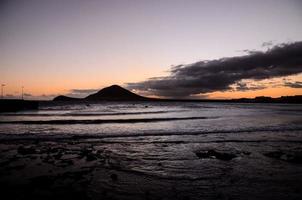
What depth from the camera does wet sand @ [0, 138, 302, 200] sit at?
7.52 metres

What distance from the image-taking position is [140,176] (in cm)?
943

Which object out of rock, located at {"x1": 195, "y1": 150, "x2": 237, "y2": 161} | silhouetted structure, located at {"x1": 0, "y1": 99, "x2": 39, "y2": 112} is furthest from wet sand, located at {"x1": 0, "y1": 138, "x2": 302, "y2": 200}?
silhouetted structure, located at {"x1": 0, "y1": 99, "x2": 39, "y2": 112}

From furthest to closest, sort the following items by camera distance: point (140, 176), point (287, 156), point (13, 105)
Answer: point (13, 105)
point (287, 156)
point (140, 176)

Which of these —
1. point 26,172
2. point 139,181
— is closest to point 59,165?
point 26,172

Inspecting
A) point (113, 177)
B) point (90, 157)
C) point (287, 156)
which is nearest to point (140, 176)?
point (113, 177)

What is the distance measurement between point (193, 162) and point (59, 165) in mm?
6295

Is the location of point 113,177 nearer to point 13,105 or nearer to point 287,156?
point 287,156

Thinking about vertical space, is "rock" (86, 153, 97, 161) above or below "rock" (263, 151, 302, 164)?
above

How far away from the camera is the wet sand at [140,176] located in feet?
24.7

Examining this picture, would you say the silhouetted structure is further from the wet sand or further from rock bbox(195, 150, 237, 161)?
rock bbox(195, 150, 237, 161)

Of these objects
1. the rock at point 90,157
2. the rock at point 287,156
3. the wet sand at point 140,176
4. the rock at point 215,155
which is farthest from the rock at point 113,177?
the rock at point 287,156

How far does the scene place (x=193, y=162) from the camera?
38.4 ft

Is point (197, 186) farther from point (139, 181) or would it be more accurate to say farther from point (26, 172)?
point (26, 172)

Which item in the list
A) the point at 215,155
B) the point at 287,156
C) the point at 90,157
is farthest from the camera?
the point at 215,155
